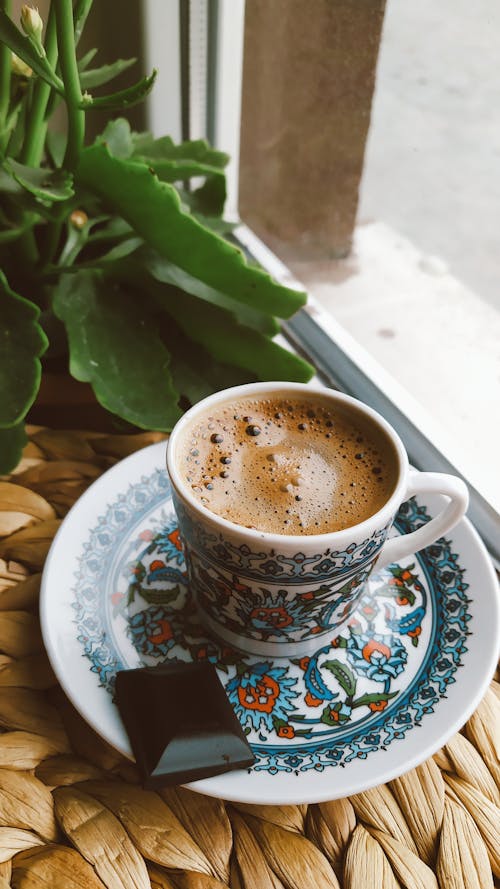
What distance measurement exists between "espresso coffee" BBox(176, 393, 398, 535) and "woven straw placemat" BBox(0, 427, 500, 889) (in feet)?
0.66

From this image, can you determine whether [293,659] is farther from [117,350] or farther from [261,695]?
[117,350]

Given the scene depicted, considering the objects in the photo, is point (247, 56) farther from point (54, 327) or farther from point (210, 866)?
point (210, 866)

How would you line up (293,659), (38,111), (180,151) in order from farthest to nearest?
(180,151) → (38,111) → (293,659)

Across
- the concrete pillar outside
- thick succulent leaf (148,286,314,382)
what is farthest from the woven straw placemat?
the concrete pillar outside

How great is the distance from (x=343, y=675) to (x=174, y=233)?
440mm

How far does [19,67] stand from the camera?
0.72 m

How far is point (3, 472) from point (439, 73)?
647 mm

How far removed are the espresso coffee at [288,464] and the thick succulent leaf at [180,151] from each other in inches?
16.1

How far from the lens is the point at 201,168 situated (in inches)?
31.8

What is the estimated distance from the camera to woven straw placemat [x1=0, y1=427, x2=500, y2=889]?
0.49 metres

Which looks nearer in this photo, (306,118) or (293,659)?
(293,659)

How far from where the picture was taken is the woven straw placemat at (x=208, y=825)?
494mm

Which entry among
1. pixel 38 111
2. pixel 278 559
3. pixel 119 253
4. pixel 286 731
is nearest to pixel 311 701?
pixel 286 731

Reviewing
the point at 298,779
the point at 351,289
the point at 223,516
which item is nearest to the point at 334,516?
the point at 223,516
